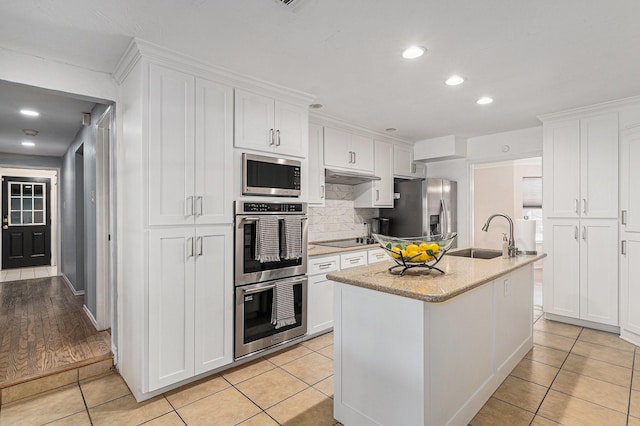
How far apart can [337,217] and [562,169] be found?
2627 millimetres

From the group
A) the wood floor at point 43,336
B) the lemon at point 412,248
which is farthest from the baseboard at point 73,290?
the lemon at point 412,248

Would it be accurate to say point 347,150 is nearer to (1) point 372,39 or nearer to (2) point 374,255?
(2) point 374,255

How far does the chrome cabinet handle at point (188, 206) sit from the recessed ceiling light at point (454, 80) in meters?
2.25

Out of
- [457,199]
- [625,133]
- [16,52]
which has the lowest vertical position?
[457,199]

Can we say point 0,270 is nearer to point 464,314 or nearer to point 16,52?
point 16,52

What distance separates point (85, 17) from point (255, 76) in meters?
1.14

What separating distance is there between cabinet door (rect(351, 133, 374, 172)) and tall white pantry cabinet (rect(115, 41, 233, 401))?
1.90 metres

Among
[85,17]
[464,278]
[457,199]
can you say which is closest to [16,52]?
[85,17]

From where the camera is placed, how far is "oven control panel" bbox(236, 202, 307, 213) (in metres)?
2.71

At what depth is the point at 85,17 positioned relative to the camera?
186 centimetres

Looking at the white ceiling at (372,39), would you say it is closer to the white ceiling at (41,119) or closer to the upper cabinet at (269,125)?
the upper cabinet at (269,125)

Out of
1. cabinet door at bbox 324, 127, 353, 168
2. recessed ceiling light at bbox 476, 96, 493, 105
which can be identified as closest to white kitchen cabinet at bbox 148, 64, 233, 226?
cabinet door at bbox 324, 127, 353, 168

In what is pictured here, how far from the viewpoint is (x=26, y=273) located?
646cm

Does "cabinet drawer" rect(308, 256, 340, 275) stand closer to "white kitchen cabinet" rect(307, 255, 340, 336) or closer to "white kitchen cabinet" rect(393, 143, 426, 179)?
"white kitchen cabinet" rect(307, 255, 340, 336)
